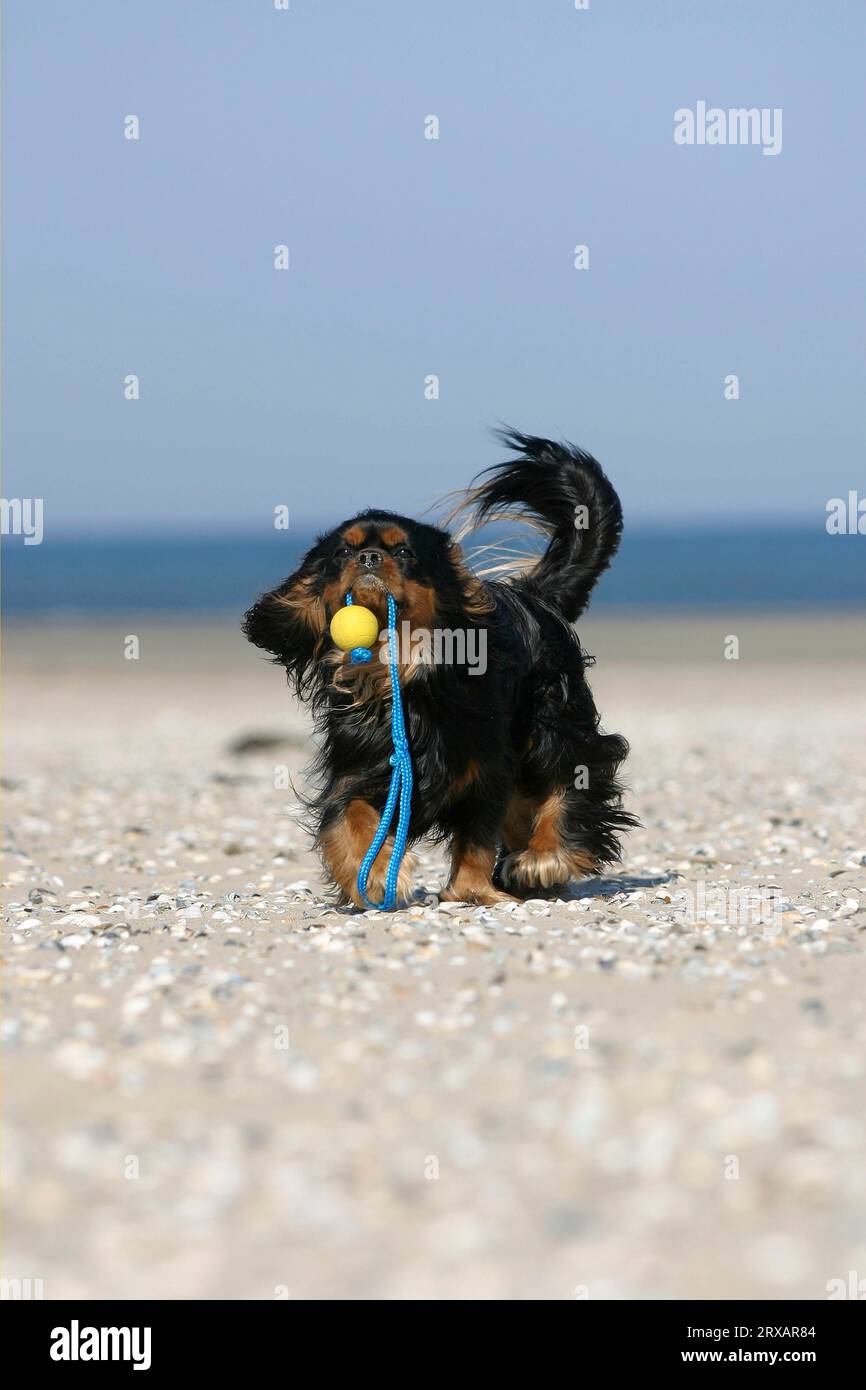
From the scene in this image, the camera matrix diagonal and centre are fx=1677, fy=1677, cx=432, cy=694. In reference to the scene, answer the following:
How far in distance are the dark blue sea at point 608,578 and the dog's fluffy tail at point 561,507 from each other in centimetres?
1374

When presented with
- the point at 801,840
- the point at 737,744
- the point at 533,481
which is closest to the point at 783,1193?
the point at 533,481

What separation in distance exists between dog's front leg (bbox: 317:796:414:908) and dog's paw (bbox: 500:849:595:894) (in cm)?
71

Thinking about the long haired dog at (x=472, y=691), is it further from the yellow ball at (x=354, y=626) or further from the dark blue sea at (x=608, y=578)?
the dark blue sea at (x=608, y=578)

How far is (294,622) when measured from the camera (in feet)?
20.2

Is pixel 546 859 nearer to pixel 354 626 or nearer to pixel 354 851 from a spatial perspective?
pixel 354 851

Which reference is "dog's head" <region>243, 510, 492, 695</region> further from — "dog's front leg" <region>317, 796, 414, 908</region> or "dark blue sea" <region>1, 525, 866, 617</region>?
"dark blue sea" <region>1, 525, 866, 617</region>

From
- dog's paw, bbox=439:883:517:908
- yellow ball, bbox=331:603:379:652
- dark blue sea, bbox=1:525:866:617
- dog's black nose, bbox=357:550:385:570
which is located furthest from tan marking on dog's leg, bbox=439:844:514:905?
dark blue sea, bbox=1:525:866:617

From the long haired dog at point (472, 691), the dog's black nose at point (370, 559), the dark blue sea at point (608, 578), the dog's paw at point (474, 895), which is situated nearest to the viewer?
the dog's black nose at point (370, 559)

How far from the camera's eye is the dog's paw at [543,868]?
21.8ft

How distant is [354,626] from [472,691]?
0.65 m

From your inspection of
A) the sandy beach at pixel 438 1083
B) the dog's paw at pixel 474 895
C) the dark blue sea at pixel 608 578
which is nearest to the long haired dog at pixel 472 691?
the dog's paw at pixel 474 895

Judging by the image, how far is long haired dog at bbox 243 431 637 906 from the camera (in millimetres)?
5859

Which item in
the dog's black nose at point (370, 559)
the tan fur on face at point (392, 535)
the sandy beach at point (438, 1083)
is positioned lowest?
the sandy beach at point (438, 1083)
